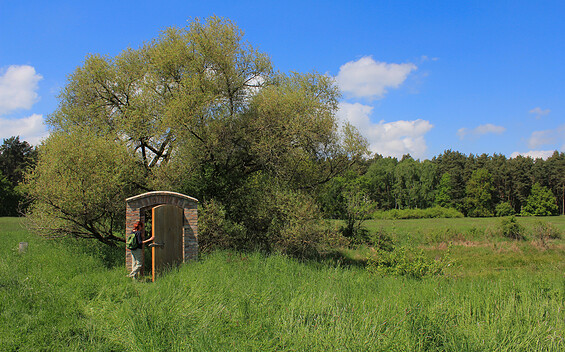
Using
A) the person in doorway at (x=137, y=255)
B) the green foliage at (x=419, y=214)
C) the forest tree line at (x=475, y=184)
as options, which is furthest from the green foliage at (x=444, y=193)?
the person in doorway at (x=137, y=255)

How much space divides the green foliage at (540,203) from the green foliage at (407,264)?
229 feet

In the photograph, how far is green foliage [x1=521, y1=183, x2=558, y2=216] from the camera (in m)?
67.1

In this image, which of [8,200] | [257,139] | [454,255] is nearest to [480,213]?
[454,255]

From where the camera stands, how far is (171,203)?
11.4m

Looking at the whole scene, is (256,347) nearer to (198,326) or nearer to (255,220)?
(198,326)

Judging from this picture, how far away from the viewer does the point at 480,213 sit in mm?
69875

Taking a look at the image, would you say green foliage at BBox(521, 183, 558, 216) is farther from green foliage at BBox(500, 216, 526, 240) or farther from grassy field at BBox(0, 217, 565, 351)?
grassy field at BBox(0, 217, 565, 351)

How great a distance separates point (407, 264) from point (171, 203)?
8.71 m

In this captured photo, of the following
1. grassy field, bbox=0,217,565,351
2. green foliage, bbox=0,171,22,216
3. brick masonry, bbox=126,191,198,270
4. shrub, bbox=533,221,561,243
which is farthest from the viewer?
green foliage, bbox=0,171,22,216

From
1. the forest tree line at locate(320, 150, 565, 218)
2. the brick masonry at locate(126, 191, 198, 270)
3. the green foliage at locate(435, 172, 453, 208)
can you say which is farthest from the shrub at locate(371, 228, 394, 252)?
the green foliage at locate(435, 172, 453, 208)

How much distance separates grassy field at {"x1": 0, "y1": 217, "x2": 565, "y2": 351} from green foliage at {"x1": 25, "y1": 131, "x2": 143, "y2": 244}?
390cm

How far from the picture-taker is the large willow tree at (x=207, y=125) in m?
16.0

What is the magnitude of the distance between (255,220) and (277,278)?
8.61 meters

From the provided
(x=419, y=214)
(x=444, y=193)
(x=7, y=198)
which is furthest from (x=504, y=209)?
(x=7, y=198)
